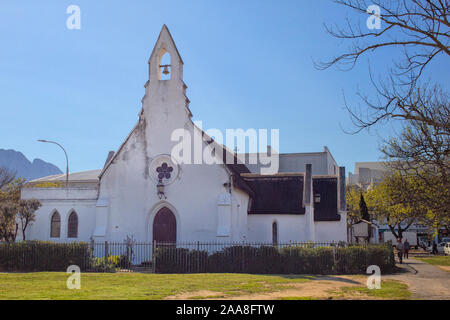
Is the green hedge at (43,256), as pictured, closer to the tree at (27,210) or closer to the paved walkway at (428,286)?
the tree at (27,210)

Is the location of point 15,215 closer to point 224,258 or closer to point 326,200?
point 224,258

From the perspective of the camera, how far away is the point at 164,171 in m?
29.4

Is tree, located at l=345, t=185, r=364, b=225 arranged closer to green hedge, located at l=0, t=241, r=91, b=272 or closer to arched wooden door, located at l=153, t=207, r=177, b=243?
arched wooden door, located at l=153, t=207, r=177, b=243

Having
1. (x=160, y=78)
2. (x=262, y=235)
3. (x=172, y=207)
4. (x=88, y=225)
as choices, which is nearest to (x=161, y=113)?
(x=160, y=78)

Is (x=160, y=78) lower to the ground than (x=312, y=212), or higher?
higher

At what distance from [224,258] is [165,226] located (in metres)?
6.46

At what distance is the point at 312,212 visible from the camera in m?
32.2

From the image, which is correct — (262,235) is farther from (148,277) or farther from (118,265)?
(148,277)

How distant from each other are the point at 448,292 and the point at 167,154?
60.0 ft

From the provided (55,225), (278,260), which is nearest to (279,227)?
(278,260)

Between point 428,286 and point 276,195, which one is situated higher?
point 276,195

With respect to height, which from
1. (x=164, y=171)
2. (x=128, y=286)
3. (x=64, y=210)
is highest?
(x=164, y=171)

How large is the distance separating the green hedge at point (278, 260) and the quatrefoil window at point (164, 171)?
20.6ft

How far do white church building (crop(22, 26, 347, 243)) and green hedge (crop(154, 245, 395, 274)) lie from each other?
10.1 ft
